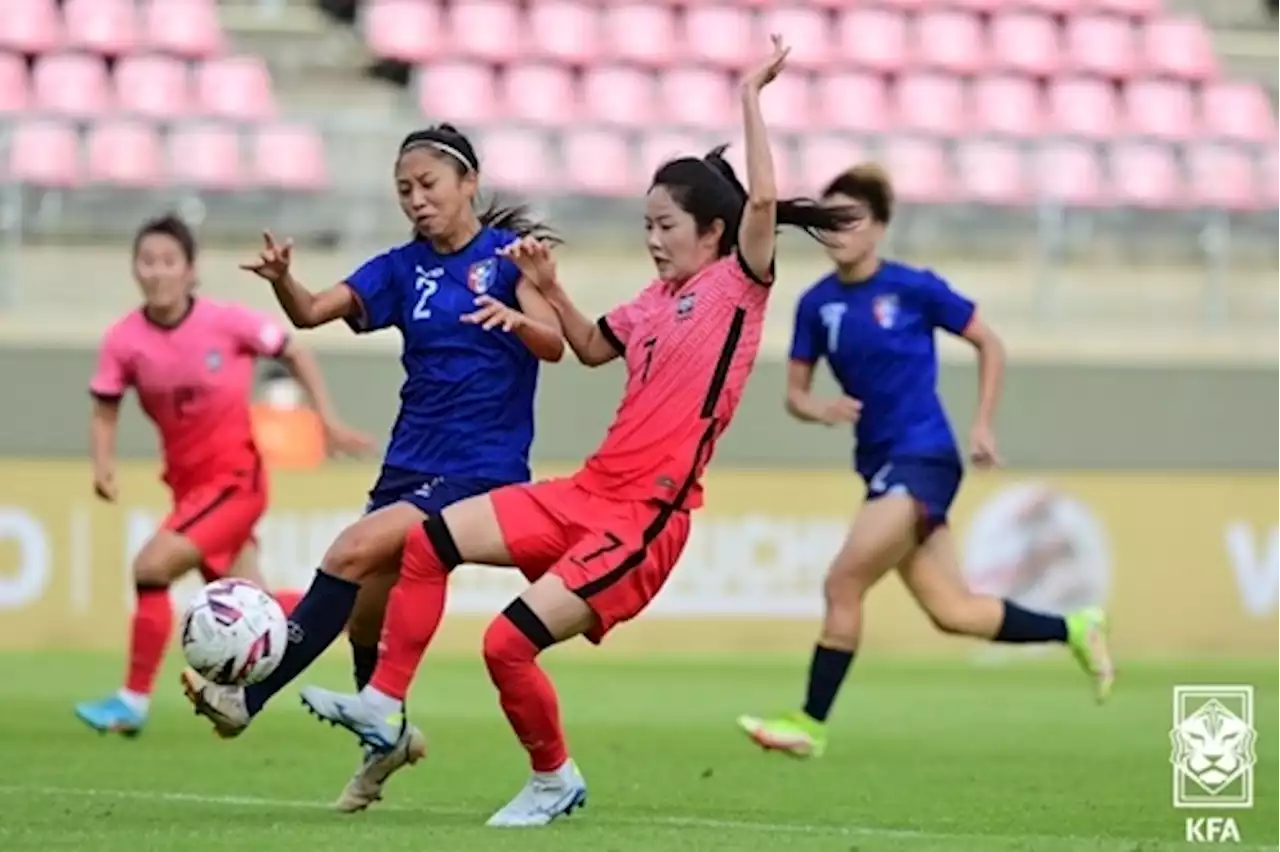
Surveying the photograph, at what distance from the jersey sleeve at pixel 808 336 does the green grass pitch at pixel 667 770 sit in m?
1.60

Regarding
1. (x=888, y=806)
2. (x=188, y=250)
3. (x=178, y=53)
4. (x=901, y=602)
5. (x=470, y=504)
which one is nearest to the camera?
(x=470, y=504)

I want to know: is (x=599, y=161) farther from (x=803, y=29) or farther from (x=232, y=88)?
(x=803, y=29)

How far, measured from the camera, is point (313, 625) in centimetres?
816

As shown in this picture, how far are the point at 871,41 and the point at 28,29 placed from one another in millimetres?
6296

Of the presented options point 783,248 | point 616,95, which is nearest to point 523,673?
point 783,248

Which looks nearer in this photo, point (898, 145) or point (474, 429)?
point (474, 429)

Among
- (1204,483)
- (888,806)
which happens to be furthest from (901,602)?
(888,806)

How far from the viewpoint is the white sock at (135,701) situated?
446 inches

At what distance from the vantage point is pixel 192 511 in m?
11.4

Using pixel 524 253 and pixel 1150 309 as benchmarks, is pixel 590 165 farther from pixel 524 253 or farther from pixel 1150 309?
pixel 524 253

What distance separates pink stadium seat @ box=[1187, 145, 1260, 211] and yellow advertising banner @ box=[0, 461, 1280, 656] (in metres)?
2.92

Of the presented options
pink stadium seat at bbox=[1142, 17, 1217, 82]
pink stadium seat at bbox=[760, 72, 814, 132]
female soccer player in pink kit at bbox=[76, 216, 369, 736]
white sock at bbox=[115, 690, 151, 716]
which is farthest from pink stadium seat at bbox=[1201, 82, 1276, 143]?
white sock at bbox=[115, 690, 151, 716]

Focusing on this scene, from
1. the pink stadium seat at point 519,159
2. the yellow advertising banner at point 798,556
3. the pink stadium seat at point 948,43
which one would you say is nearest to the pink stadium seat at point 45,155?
the yellow advertising banner at point 798,556

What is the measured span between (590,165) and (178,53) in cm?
320
